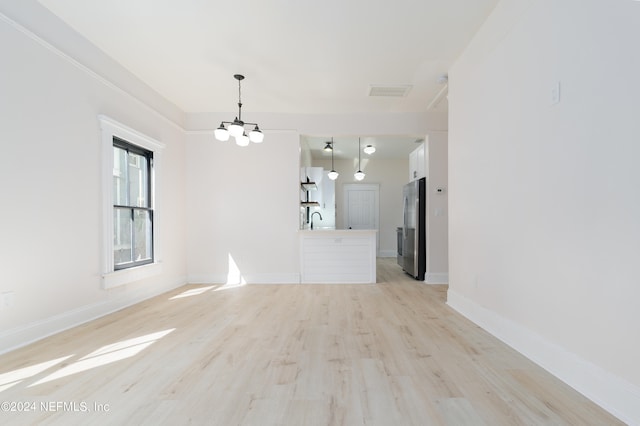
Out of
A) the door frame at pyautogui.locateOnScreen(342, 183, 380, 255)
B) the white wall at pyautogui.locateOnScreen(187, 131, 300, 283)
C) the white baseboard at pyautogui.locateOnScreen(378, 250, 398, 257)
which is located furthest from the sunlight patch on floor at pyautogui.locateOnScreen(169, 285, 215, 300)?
the white baseboard at pyautogui.locateOnScreen(378, 250, 398, 257)

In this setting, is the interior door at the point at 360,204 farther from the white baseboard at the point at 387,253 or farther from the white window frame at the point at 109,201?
the white window frame at the point at 109,201

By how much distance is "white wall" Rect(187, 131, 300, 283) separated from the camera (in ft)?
16.5

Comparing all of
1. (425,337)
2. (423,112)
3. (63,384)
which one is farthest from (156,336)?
(423,112)

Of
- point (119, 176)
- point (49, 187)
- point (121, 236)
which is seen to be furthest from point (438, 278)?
point (49, 187)

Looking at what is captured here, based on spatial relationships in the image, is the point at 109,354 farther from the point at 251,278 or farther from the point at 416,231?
the point at 416,231

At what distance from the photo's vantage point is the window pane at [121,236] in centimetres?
352

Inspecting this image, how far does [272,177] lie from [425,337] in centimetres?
339

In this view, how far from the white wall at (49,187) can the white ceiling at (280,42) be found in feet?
1.76

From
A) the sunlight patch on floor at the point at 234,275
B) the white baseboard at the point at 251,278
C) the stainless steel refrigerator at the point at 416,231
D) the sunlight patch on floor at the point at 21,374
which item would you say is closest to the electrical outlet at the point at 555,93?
the stainless steel refrigerator at the point at 416,231

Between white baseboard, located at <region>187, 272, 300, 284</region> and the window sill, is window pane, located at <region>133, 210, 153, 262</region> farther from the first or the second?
white baseboard, located at <region>187, 272, 300, 284</region>

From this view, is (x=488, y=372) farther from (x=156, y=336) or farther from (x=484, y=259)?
(x=156, y=336)

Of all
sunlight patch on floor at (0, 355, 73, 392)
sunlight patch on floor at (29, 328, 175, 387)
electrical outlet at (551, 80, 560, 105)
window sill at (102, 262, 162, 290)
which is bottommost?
sunlight patch on floor at (29, 328, 175, 387)

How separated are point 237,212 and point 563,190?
13.9 ft

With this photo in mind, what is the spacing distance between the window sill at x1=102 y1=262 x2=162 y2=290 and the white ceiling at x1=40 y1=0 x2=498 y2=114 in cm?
236
